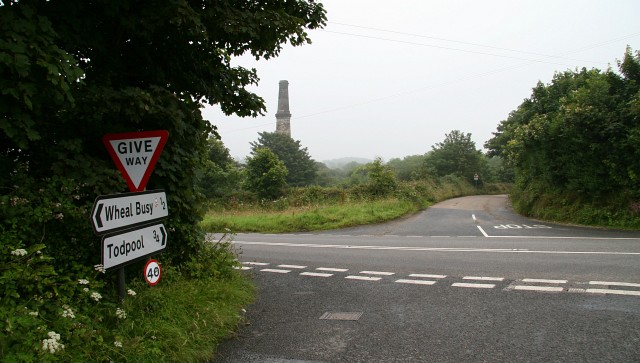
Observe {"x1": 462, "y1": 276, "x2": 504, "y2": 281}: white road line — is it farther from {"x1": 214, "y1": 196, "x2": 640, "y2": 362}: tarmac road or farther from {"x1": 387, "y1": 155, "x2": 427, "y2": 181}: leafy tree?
{"x1": 387, "y1": 155, "x2": 427, "y2": 181}: leafy tree

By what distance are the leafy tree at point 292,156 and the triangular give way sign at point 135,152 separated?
195ft

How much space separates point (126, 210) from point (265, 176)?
32.6m

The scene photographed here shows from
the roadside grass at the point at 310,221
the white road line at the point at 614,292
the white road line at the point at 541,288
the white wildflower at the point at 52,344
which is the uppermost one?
the white wildflower at the point at 52,344

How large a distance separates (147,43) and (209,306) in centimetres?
356

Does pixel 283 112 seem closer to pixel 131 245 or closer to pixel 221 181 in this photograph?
pixel 221 181

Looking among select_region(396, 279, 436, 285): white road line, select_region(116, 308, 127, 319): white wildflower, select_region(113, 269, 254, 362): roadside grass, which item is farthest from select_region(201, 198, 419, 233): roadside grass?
select_region(116, 308, 127, 319): white wildflower

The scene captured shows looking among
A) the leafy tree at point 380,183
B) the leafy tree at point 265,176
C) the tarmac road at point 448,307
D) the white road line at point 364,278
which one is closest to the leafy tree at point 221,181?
the leafy tree at point 265,176

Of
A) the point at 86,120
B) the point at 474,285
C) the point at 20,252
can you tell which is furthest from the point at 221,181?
the point at 20,252

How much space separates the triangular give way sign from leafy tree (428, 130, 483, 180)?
55734 mm

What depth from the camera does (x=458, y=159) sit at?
58.8 metres

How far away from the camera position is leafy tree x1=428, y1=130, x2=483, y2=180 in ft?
191

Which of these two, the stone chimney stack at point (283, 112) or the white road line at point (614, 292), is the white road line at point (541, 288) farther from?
the stone chimney stack at point (283, 112)

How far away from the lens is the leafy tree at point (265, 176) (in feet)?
120

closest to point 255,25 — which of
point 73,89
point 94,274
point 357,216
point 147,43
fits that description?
point 147,43
